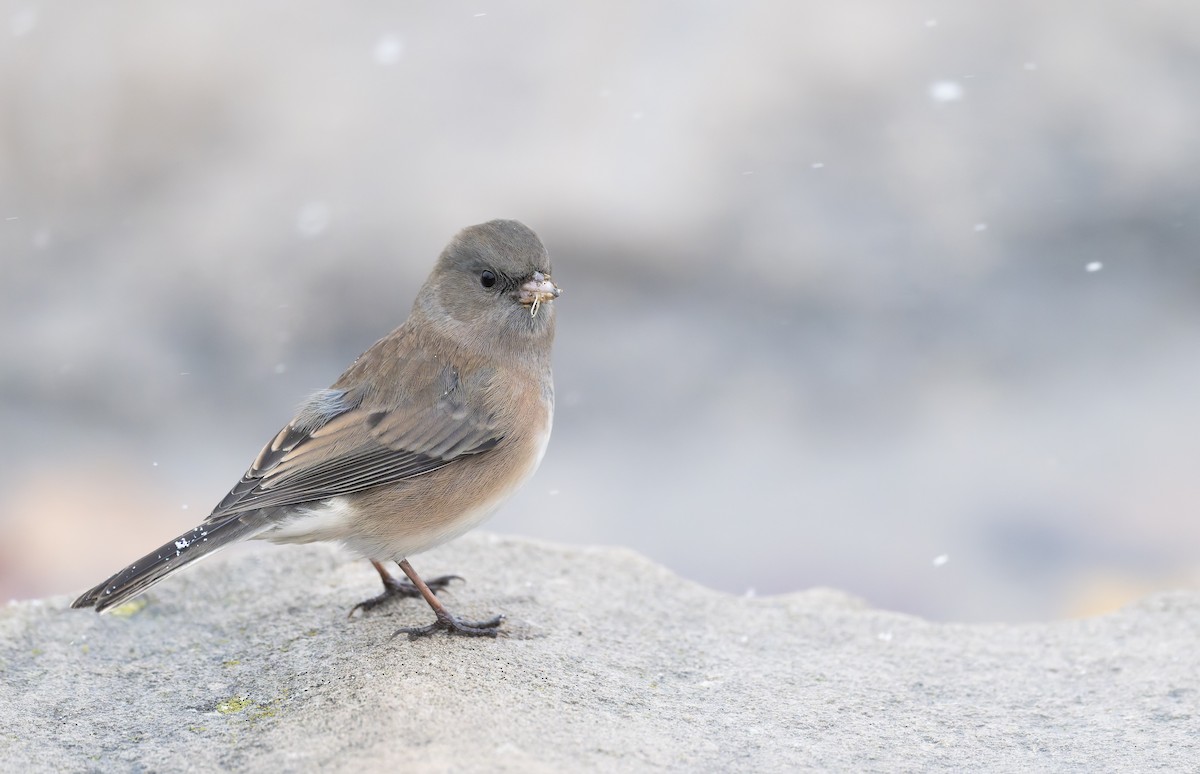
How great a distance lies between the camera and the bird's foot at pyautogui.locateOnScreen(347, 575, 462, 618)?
3.74m

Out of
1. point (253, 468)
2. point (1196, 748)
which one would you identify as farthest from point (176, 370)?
point (1196, 748)

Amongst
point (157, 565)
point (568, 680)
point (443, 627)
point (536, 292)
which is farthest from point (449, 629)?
point (536, 292)

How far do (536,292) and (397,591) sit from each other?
1.00 m

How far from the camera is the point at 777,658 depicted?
3672mm

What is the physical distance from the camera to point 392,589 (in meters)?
3.82

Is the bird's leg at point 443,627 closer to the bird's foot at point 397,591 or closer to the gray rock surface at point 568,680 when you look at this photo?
the gray rock surface at point 568,680

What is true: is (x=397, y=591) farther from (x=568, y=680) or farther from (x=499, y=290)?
(x=499, y=290)

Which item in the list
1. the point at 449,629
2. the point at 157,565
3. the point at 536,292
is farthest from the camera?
the point at 536,292

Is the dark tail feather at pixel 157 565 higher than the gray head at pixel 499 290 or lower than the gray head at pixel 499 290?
lower

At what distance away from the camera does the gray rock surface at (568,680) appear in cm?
277

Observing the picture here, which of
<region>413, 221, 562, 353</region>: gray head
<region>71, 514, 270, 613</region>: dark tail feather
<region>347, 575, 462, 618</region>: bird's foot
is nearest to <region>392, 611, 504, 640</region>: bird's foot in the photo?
<region>347, 575, 462, 618</region>: bird's foot

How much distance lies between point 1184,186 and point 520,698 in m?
7.19

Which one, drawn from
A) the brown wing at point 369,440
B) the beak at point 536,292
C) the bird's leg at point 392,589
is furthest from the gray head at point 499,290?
the bird's leg at point 392,589

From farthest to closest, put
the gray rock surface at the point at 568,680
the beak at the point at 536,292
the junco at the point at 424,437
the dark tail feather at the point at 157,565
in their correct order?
the beak at the point at 536,292 → the junco at the point at 424,437 → the dark tail feather at the point at 157,565 → the gray rock surface at the point at 568,680
